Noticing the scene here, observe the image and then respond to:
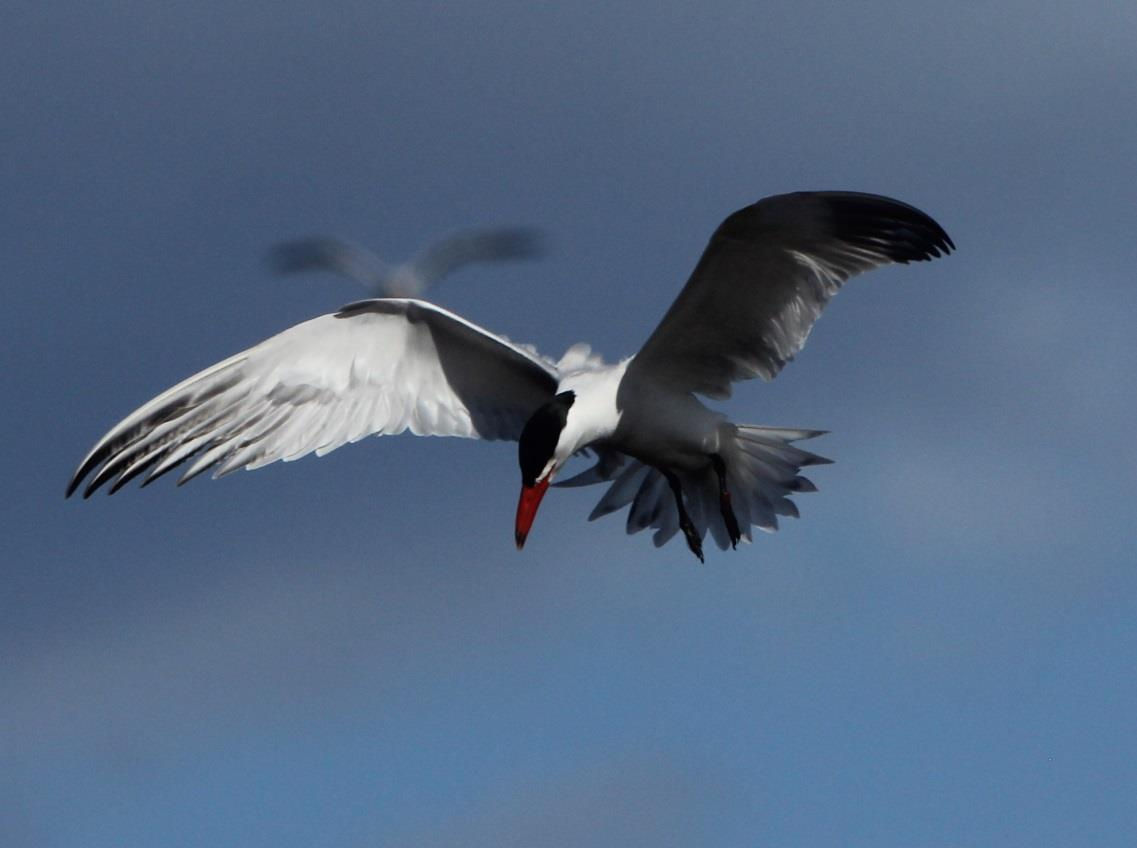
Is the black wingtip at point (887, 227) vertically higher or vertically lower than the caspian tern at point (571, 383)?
higher

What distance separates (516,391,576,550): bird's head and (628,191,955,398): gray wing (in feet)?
3.93

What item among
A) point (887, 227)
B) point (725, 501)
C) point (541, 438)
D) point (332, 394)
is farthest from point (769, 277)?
point (332, 394)

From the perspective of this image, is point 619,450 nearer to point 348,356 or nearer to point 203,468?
point 348,356

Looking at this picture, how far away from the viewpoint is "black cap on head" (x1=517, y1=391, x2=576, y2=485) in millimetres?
11977

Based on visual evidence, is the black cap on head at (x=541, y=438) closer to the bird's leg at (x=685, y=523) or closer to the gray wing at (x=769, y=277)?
the gray wing at (x=769, y=277)

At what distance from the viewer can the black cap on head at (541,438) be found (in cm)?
1198

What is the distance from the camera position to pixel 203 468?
1282 centimetres

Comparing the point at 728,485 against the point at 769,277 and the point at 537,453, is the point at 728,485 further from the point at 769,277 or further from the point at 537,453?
the point at 537,453

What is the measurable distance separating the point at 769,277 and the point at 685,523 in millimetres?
1990

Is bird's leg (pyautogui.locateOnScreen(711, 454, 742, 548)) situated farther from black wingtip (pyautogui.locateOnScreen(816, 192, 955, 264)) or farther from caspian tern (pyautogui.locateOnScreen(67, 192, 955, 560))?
black wingtip (pyautogui.locateOnScreen(816, 192, 955, 264))

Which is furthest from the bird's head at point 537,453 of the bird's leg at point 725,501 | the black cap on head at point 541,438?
the bird's leg at point 725,501

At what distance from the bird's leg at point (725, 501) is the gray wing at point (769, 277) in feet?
1.53

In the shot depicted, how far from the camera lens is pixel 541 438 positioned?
11969 mm

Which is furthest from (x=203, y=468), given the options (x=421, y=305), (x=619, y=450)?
(x=619, y=450)
